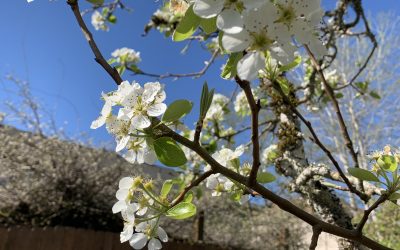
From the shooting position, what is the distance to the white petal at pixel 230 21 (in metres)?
0.49

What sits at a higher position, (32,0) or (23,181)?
(23,181)

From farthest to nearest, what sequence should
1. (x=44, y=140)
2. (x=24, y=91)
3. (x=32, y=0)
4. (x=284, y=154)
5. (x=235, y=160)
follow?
(x=24, y=91) → (x=44, y=140) → (x=284, y=154) → (x=235, y=160) → (x=32, y=0)

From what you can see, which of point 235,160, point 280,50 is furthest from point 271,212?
point 280,50

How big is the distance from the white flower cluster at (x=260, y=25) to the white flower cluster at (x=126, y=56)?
2.20 m

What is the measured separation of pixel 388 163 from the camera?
794mm

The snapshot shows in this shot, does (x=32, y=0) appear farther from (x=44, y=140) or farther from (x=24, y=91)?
(x=24, y=91)

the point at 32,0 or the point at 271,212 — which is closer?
the point at 32,0

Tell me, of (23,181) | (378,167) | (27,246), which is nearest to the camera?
(378,167)

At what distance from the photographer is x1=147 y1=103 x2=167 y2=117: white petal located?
67 centimetres

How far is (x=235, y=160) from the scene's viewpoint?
38.9 inches

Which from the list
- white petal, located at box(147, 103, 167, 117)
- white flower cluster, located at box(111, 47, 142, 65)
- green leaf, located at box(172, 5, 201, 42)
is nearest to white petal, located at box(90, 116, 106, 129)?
white petal, located at box(147, 103, 167, 117)

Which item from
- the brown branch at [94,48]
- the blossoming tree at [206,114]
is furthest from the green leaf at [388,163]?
the brown branch at [94,48]

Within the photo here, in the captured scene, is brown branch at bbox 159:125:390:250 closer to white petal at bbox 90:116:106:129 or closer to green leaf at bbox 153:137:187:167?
green leaf at bbox 153:137:187:167

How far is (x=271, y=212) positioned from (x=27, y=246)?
510cm
